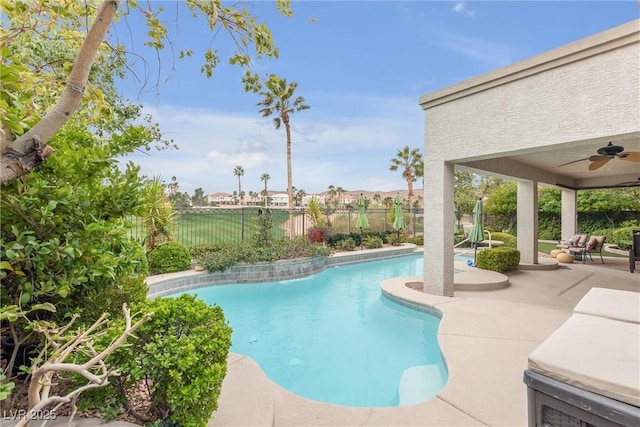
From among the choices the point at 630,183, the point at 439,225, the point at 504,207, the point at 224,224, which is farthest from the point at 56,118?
the point at 504,207

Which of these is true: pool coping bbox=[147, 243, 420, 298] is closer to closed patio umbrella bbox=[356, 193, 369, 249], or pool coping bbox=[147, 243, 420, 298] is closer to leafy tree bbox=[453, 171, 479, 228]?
closed patio umbrella bbox=[356, 193, 369, 249]

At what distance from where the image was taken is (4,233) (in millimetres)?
1871

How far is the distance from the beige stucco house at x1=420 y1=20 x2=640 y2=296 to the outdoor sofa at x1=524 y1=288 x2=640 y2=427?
3394 mm

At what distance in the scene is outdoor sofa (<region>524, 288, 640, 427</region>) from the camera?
1.64 m

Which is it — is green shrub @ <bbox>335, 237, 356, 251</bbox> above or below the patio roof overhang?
below

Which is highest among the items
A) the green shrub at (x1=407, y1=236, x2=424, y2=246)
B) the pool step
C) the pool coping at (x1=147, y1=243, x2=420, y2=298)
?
the green shrub at (x1=407, y1=236, x2=424, y2=246)

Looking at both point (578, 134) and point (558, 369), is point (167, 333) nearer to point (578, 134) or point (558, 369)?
point (558, 369)

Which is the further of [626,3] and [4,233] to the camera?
[626,3]

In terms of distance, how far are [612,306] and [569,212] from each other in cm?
1352

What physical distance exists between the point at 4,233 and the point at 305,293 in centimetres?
762

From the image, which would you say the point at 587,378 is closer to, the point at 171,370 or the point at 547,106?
the point at 171,370

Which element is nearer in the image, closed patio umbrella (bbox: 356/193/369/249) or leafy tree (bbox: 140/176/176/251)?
leafy tree (bbox: 140/176/176/251)

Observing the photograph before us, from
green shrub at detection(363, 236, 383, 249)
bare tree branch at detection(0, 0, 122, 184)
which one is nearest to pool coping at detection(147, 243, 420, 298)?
green shrub at detection(363, 236, 383, 249)

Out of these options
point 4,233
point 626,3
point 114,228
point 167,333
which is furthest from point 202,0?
point 626,3
